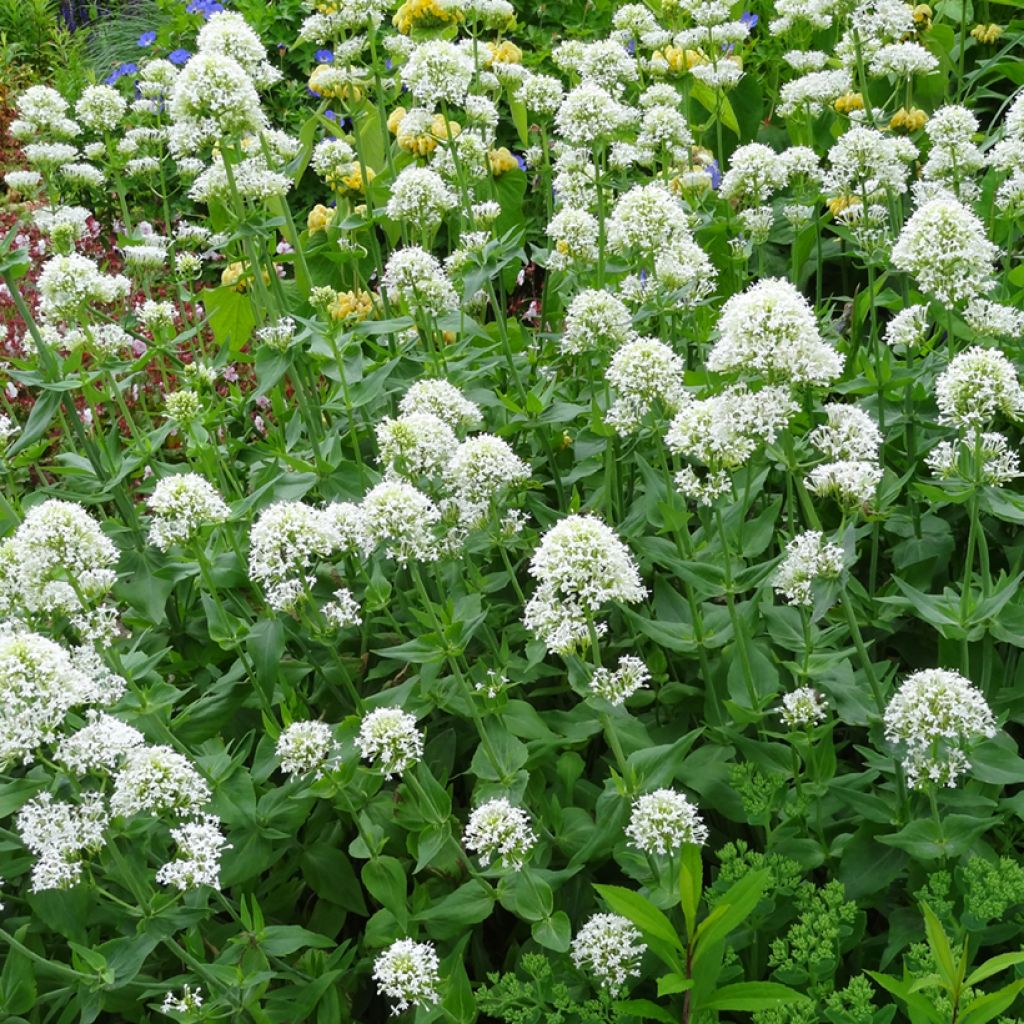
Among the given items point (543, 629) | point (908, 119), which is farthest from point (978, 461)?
point (908, 119)

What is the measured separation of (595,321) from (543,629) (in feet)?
4.34

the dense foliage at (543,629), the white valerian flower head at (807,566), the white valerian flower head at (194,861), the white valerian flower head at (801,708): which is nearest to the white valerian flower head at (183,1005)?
the dense foliage at (543,629)

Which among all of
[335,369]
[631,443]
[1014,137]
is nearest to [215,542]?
[335,369]

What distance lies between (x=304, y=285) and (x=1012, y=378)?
3.44 meters

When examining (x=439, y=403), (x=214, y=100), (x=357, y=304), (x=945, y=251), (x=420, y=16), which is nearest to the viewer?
(x=945, y=251)

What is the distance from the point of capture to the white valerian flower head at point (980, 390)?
320cm

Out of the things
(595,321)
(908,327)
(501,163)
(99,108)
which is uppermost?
(99,108)

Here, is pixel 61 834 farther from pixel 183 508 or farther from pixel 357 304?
pixel 357 304

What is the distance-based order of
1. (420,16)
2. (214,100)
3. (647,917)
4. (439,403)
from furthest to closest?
(420,16), (214,100), (439,403), (647,917)

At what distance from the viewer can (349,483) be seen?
4422mm

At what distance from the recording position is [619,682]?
3.29 metres

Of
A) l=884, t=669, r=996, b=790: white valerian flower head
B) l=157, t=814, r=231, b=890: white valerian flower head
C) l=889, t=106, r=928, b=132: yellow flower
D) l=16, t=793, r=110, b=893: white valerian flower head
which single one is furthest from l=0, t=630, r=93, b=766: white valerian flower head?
l=889, t=106, r=928, b=132: yellow flower

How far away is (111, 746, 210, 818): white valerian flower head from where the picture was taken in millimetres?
3051

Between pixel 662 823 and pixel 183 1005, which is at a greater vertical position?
pixel 662 823
